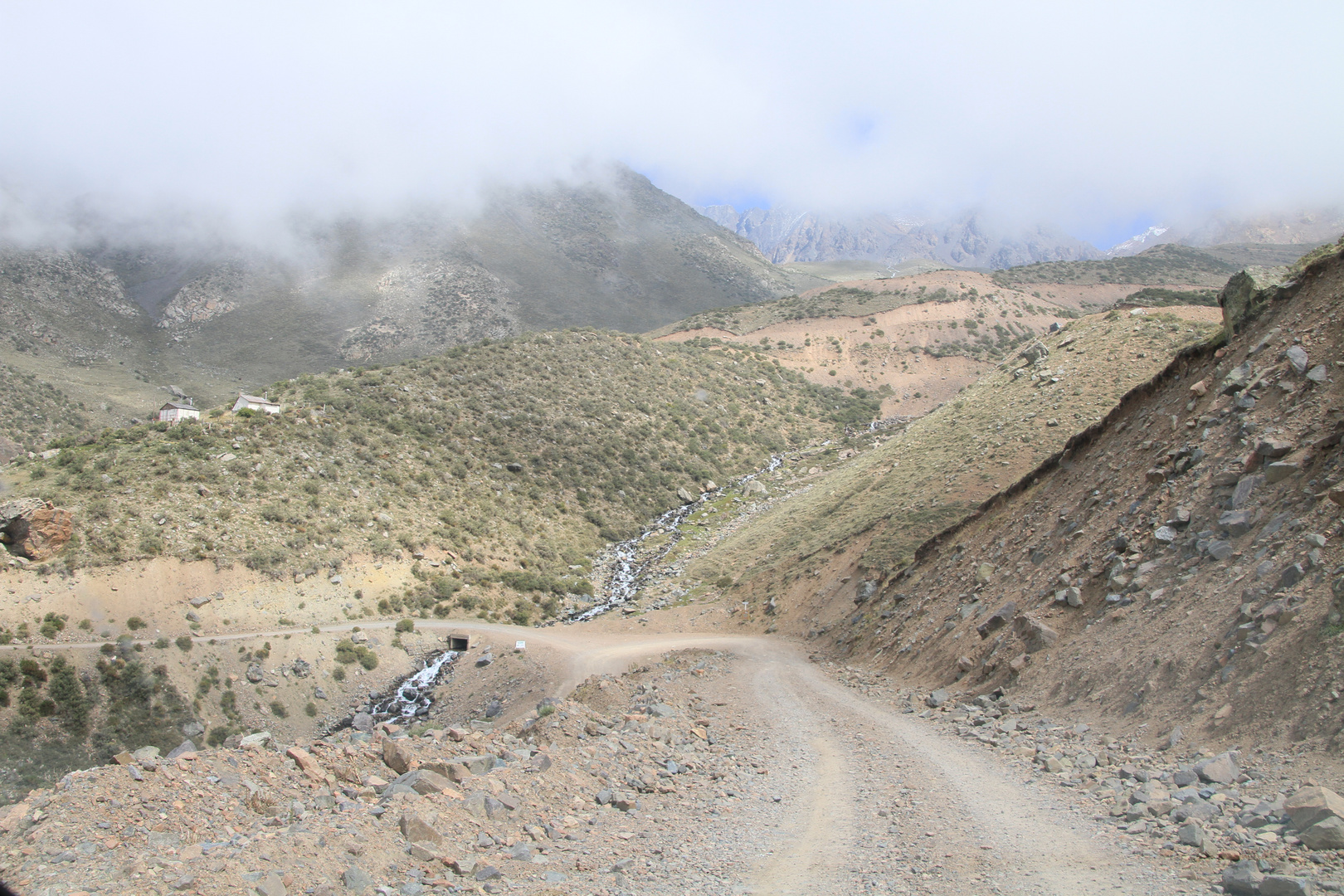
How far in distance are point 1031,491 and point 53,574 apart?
33.0 meters

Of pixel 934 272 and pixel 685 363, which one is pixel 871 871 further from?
pixel 934 272

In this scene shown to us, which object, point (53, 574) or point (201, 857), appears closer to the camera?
point (201, 857)

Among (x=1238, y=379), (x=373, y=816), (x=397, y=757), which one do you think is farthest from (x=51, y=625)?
(x=1238, y=379)

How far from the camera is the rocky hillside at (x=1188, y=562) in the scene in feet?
28.6

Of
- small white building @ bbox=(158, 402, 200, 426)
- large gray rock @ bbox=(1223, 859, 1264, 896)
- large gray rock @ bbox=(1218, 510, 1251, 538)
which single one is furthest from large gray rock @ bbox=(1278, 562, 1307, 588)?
small white building @ bbox=(158, 402, 200, 426)

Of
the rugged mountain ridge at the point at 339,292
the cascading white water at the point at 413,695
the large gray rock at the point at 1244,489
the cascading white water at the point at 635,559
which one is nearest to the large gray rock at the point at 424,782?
the large gray rock at the point at 1244,489

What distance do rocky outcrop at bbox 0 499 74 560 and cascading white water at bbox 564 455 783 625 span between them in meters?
19.9

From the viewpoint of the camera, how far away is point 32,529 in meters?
25.9

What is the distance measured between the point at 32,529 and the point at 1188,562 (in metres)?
34.8

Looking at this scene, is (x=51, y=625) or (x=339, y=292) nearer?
(x=51, y=625)

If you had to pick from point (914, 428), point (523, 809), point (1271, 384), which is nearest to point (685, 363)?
point (914, 428)

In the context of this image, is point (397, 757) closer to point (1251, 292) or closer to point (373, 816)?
point (373, 816)

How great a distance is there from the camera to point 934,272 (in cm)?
9956

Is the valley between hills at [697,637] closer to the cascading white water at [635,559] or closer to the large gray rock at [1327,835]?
the large gray rock at [1327,835]
